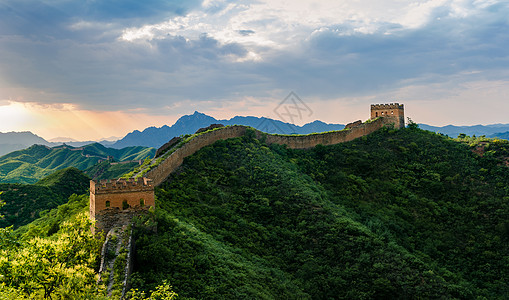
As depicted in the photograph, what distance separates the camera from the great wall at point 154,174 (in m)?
15.2

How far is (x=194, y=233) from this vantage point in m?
18.2

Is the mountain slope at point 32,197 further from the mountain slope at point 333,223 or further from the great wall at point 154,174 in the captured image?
the mountain slope at point 333,223

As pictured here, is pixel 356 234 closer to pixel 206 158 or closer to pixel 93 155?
pixel 206 158

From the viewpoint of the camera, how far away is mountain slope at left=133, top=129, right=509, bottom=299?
17.0 metres

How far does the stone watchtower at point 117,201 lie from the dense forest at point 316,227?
2.33 ft

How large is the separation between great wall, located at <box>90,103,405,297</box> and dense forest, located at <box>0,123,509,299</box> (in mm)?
624

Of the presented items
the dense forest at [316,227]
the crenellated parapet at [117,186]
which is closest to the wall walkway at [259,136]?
the dense forest at [316,227]

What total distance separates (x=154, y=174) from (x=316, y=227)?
10.9m

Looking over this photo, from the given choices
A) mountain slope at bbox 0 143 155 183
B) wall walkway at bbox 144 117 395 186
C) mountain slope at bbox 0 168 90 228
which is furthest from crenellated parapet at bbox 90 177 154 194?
mountain slope at bbox 0 143 155 183

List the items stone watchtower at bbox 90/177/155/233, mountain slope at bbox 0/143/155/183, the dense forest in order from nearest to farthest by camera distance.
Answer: the dense forest, stone watchtower at bbox 90/177/155/233, mountain slope at bbox 0/143/155/183

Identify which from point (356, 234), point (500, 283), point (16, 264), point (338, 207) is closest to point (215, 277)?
point (16, 264)

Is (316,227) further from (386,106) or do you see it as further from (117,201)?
(386,106)

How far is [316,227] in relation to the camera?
2408cm

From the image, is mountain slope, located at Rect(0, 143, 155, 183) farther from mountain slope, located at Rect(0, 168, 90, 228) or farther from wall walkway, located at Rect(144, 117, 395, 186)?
wall walkway, located at Rect(144, 117, 395, 186)
